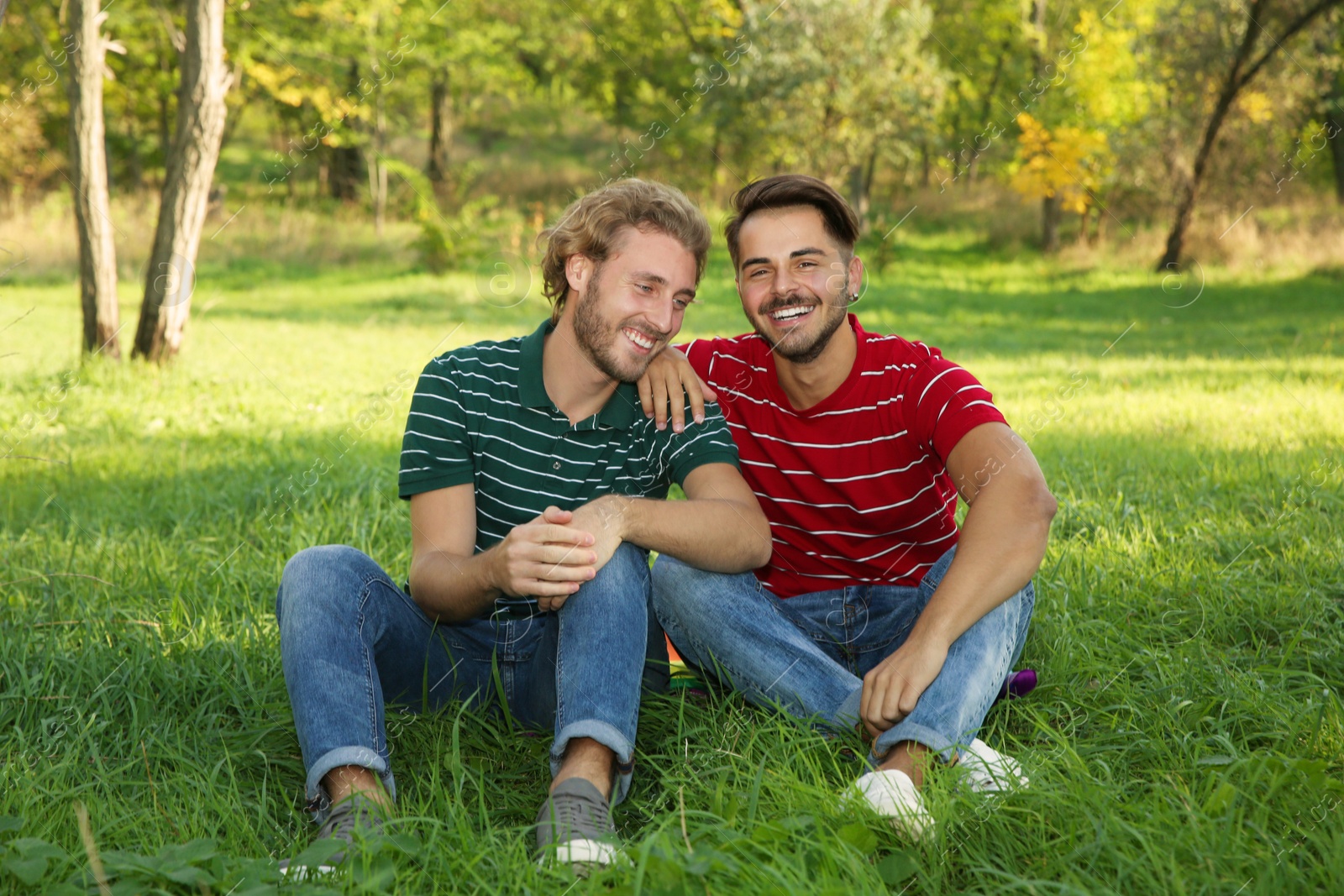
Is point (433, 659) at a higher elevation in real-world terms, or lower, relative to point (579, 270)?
lower

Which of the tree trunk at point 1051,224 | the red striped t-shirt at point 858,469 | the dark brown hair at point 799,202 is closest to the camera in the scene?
the red striped t-shirt at point 858,469

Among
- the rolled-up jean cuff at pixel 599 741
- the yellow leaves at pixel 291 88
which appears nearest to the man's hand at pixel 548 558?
the rolled-up jean cuff at pixel 599 741

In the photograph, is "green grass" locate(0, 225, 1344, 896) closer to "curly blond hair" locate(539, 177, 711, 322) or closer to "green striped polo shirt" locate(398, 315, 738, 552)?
"green striped polo shirt" locate(398, 315, 738, 552)

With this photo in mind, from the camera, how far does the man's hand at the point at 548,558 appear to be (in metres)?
2.26

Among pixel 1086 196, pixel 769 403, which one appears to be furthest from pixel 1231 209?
pixel 769 403

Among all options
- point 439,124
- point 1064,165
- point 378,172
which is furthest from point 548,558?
point 439,124

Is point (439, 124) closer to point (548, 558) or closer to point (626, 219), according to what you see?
point (626, 219)

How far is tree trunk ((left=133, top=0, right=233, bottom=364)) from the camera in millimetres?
7328

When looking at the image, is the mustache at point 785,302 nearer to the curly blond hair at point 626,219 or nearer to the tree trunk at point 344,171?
the curly blond hair at point 626,219

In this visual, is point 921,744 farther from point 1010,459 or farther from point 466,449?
point 466,449

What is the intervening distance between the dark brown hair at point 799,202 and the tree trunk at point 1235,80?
12.6 meters

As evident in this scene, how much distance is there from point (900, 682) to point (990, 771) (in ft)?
0.95

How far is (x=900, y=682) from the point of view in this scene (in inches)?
90.6

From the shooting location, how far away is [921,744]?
223cm
